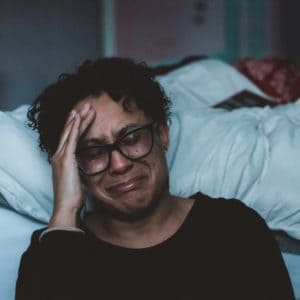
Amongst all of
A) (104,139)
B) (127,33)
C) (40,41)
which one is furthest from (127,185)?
(127,33)

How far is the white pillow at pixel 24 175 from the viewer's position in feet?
4.08

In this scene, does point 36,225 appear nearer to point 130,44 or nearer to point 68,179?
point 68,179

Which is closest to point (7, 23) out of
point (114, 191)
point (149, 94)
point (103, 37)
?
point (103, 37)

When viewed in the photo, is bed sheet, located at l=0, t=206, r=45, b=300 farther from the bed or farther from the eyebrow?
the eyebrow

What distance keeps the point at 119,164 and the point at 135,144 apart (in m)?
0.06

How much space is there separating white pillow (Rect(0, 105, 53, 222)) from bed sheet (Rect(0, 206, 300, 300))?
2 cm

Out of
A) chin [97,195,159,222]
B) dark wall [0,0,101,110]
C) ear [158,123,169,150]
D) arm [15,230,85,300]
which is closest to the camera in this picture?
arm [15,230,85,300]

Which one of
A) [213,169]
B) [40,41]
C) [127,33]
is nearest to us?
[213,169]

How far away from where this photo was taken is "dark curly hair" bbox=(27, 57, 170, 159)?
1.18 m

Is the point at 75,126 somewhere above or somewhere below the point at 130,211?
above

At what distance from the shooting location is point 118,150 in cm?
108

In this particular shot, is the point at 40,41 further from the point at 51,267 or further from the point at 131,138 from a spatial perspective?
the point at 51,267

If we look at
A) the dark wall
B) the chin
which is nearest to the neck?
the chin

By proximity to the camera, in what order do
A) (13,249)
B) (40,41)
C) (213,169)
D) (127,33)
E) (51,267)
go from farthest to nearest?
(127,33) < (40,41) < (213,169) < (13,249) < (51,267)
